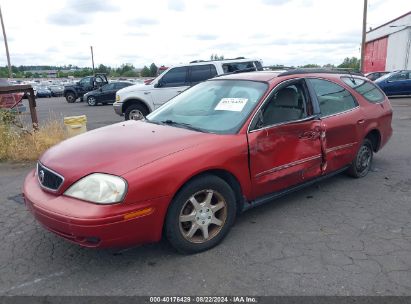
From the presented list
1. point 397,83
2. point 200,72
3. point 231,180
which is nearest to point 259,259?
point 231,180

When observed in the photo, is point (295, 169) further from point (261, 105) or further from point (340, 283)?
point (340, 283)

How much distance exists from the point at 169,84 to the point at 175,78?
0.82 feet

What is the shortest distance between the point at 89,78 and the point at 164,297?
2638cm

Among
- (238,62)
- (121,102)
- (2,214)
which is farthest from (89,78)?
(2,214)

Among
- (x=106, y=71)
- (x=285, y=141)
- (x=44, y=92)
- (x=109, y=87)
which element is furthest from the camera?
(x=106, y=71)

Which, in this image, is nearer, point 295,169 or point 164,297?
point 164,297

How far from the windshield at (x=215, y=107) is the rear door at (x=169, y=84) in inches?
241

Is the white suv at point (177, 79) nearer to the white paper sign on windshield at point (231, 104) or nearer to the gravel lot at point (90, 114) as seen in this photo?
the gravel lot at point (90, 114)

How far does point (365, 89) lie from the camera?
5.34 m

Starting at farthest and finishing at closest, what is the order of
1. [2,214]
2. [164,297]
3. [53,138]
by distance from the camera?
[53,138], [2,214], [164,297]

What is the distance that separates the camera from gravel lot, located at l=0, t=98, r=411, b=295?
2809 mm

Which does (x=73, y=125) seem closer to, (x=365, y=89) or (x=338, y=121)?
(x=338, y=121)

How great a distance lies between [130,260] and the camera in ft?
10.6

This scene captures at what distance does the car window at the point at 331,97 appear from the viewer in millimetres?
4418
